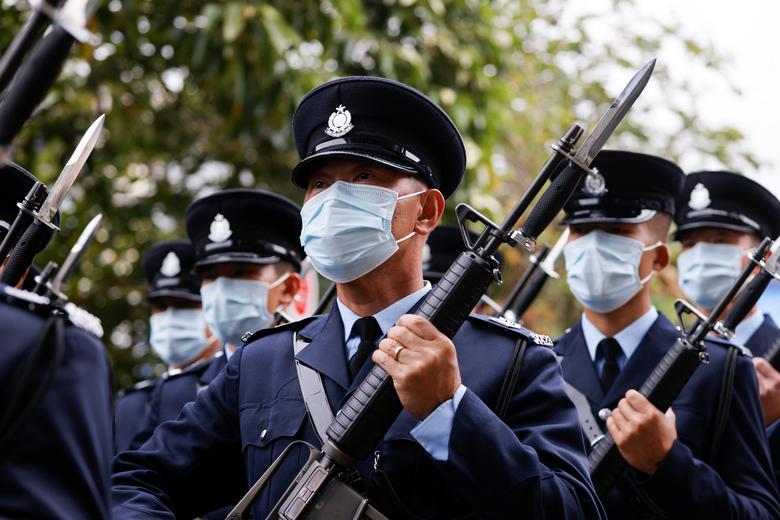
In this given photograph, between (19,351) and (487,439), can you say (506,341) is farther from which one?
(19,351)

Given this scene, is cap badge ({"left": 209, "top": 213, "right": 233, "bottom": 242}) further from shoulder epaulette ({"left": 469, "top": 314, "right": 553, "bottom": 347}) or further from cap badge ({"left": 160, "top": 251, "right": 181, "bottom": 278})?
shoulder epaulette ({"left": 469, "top": 314, "right": 553, "bottom": 347})

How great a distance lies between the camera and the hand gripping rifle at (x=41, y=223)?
3078mm

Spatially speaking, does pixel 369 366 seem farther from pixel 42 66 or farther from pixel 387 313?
pixel 42 66

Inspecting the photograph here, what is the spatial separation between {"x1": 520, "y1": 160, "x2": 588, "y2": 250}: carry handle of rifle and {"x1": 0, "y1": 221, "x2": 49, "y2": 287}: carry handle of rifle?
55.9 inches

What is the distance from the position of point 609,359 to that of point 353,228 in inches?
74.1

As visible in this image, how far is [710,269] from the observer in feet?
18.5

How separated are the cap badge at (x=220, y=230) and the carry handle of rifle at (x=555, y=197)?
2.72m

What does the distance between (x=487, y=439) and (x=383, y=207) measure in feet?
2.91

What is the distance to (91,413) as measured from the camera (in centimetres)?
204

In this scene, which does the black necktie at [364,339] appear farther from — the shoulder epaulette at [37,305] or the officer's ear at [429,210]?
the shoulder epaulette at [37,305]

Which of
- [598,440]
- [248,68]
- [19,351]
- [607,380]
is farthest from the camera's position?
[248,68]

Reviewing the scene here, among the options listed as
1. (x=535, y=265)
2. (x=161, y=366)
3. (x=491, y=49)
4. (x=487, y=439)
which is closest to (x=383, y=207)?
(x=487, y=439)

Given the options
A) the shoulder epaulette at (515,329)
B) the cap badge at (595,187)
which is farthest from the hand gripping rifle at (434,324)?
the cap badge at (595,187)

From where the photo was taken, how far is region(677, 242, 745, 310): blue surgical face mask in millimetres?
5586
